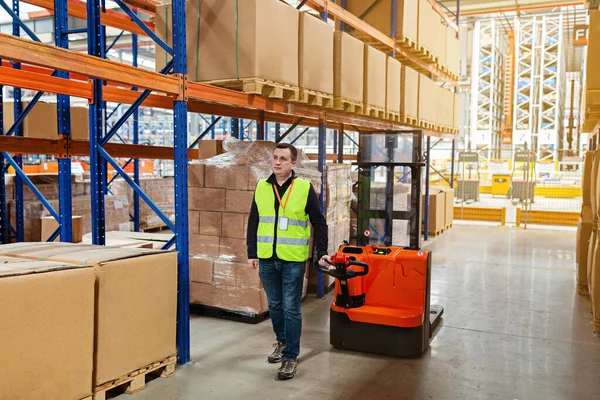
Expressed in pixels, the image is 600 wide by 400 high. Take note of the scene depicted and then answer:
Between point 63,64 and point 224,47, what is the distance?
190 centimetres

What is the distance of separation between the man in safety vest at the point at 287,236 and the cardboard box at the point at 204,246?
165 cm

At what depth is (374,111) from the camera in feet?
26.0

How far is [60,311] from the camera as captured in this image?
3.28m

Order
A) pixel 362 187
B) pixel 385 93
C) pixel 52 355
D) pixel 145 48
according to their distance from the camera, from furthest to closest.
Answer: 1. pixel 145 48
2. pixel 385 93
3. pixel 362 187
4. pixel 52 355

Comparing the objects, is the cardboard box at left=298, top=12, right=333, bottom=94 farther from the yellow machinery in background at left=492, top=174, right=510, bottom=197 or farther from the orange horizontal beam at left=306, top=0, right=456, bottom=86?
the yellow machinery in background at left=492, top=174, right=510, bottom=197

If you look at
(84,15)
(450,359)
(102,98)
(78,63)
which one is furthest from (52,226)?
(450,359)

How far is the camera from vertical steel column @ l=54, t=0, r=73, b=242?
4880 millimetres

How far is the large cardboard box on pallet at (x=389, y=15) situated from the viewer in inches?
340

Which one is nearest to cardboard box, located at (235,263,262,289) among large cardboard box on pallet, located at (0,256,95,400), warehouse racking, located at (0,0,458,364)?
warehouse racking, located at (0,0,458,364)

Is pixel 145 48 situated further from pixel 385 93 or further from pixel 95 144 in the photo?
pixel 95 144

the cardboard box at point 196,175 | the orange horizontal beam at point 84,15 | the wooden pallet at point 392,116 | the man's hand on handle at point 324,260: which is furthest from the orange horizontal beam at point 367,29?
the man's hand on handle at point 324,260

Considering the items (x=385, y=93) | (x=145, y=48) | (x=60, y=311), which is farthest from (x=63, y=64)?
(x=145, y=48)

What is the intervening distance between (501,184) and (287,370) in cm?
2023

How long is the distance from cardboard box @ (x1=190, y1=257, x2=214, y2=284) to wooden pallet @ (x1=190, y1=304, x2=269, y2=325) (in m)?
0.31
